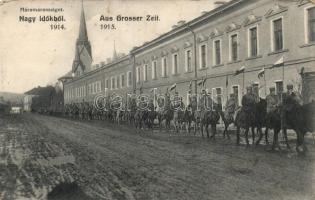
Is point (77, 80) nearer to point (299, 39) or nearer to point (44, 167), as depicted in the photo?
point (299, 39)

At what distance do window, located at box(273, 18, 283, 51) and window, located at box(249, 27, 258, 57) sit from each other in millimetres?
1612

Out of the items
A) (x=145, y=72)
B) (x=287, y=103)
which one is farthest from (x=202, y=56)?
(x=287, y=103)

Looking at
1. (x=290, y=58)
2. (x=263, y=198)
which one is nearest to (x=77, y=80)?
(x=290, y=58)

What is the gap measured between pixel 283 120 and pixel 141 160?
3.91 m

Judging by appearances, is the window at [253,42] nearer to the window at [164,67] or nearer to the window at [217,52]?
the window at [217,52]

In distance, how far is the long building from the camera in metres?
16.9

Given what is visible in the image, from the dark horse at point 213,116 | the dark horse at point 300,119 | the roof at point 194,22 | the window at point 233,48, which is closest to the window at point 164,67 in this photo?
the roof at point 194,22

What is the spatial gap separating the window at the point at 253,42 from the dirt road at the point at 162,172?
9425mm

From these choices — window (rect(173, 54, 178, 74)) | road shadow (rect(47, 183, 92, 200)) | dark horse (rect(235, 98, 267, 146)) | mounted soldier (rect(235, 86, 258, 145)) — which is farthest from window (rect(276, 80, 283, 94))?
road shadow (rect(47, 183, 92, 200))

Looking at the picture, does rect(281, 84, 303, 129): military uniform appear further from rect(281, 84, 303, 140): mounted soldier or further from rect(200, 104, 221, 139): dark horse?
rect(200, 104, 221, 139): dark horse

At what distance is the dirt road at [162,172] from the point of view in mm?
6598

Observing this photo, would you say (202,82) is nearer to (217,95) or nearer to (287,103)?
(217,95)

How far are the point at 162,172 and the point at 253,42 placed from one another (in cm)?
1404

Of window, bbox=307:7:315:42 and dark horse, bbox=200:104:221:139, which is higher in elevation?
window, bbox=307:7:315:42
